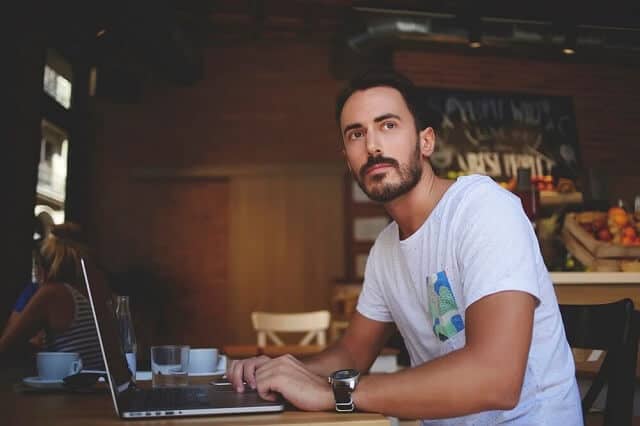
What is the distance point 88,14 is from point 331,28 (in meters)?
3.07

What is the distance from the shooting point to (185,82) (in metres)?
7.55

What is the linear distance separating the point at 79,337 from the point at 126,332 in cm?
149

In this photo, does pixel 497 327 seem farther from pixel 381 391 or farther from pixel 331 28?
pixel 331 28

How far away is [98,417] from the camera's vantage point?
107cm

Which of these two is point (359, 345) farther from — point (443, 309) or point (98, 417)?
point (98, 417)

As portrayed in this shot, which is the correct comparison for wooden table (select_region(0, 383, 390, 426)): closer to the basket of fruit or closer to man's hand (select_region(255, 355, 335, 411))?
man's hand (select_region(255, 355, 335, 411))

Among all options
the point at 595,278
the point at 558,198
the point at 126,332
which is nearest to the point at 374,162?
the point at 126,332

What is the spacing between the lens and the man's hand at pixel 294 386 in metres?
1.07

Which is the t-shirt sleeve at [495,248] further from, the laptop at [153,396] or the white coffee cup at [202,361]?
the white coffee cup at [202,361]

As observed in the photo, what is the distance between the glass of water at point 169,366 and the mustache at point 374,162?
0.54 metres

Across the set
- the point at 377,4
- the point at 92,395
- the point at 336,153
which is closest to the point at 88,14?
the point at 377,4

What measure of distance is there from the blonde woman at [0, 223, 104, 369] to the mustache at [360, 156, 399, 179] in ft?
5.94

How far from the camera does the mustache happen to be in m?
1.46

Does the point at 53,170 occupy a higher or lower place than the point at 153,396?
higher
